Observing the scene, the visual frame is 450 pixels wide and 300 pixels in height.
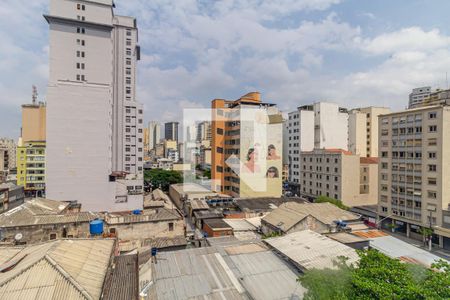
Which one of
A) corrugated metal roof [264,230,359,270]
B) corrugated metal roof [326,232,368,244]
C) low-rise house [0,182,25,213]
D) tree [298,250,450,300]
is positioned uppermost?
tree [298,250,450,300]

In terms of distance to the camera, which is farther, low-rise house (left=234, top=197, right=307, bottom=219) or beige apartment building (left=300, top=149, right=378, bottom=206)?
beige apartment building (left=300, top=149, right=378, bottom=206)

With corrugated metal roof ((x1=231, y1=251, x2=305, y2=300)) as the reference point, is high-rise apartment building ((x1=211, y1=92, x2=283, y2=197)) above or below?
above

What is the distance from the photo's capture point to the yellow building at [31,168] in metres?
58.9

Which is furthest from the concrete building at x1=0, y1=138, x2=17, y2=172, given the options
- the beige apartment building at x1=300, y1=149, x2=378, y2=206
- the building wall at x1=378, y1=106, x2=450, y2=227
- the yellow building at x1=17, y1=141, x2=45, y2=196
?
the building wall at x1=378, y1=106, x2=450, y2=227

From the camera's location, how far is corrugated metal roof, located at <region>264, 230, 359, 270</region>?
13.8 m

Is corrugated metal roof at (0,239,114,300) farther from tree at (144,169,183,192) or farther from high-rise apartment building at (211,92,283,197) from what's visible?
tree at (144,169,183,192)

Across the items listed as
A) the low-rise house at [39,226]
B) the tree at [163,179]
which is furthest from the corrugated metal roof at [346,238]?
the tree at [163,179]

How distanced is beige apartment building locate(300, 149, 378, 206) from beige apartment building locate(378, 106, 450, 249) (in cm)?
813

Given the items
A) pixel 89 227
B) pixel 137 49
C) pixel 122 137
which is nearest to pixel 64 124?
pixel 122 137

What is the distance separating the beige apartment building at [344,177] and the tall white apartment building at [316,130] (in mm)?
9267

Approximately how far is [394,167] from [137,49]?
57.1 m

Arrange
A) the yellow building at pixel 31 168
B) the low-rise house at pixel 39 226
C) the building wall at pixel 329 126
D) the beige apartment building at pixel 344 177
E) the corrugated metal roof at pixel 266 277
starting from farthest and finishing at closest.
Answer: the building wall at pixel 329 126, the yellow building at pixel 31 168, the beige apartment building at pixel 344 177, the low-rise house at pixel 39 226, the corrugated metal roof at pixel 266 277

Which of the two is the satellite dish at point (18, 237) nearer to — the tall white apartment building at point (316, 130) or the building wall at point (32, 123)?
the tall white apartment building at point (316, 130)

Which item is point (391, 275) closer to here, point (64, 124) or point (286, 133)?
point (64, 124)
